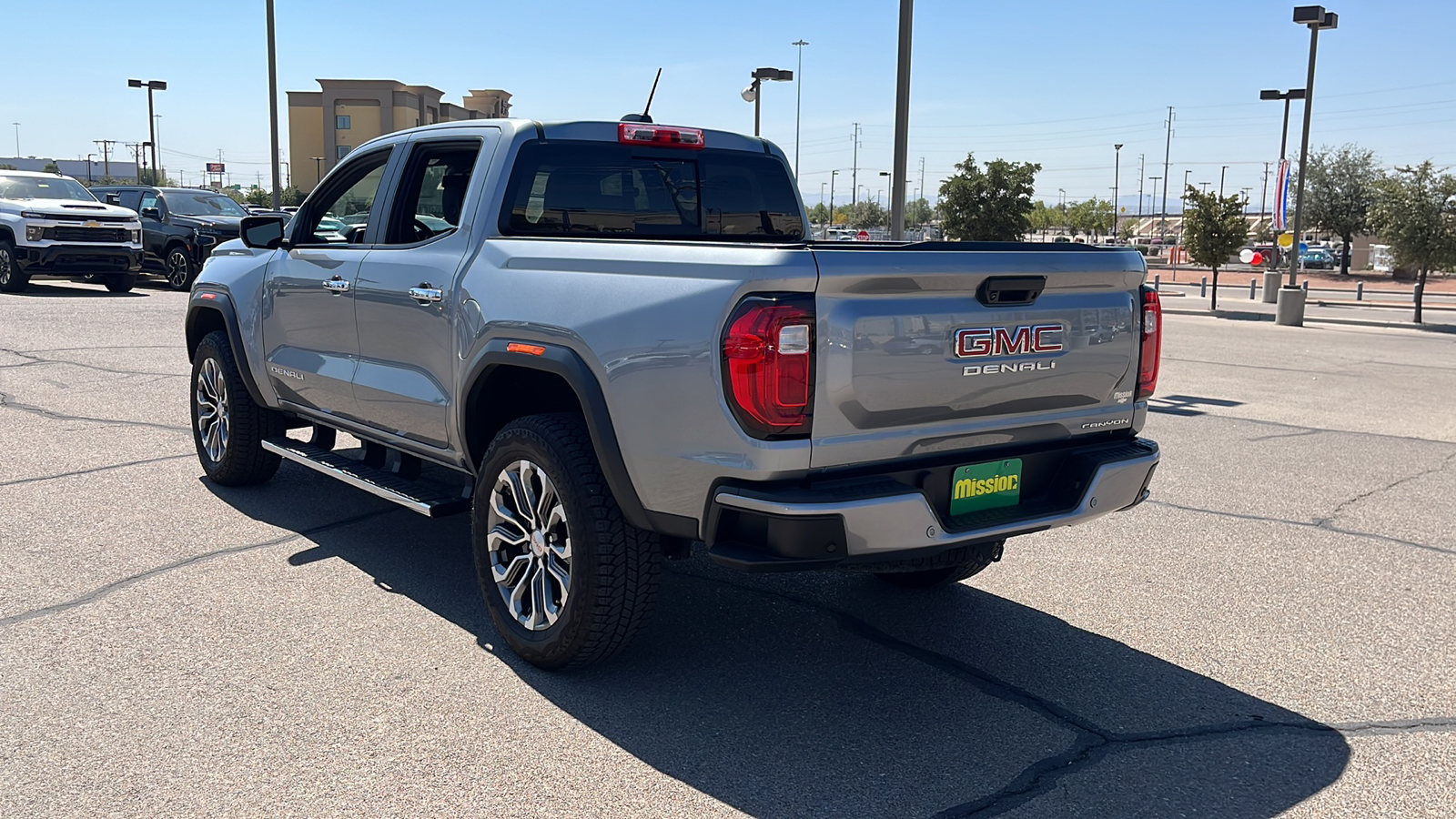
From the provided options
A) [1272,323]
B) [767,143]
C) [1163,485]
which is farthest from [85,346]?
[1272,323]

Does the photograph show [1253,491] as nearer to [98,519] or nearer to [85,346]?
[98,519]

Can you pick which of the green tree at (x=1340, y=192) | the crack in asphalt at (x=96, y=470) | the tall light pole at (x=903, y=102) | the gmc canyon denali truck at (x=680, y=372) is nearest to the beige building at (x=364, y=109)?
the green tree at (x=1340, y=192)

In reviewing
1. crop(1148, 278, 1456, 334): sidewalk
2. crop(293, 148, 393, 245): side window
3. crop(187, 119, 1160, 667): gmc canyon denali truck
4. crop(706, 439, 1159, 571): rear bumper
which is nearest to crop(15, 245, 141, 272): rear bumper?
crop(293, 148, 393, 245): side window

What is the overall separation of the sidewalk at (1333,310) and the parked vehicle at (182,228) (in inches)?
828

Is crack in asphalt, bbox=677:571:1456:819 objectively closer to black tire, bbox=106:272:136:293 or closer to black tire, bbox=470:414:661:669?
black tire, bbox=470:414:661:669

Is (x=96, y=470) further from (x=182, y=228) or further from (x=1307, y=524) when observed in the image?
(x=182, y=228)

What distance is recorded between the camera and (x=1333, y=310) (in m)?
31.7

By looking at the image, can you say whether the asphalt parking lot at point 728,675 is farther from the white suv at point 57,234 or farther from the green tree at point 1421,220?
the green tree at point 1421,220

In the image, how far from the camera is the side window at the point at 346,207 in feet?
18.6

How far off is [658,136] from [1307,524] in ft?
13.9

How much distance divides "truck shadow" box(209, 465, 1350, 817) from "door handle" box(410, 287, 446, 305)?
4.09 feet

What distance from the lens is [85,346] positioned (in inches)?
521

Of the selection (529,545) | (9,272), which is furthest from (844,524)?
(9,272)

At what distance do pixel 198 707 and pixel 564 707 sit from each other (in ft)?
3.85
